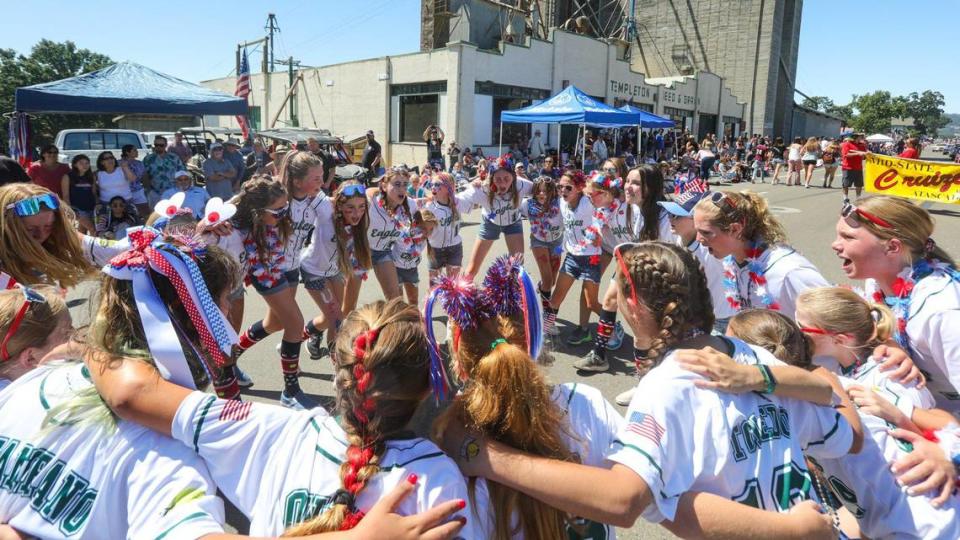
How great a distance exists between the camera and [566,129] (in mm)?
27391

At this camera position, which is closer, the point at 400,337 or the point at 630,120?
the point at 400,337

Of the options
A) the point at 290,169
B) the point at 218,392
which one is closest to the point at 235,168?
the point at 290,169

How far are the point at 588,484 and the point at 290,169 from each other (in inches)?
155

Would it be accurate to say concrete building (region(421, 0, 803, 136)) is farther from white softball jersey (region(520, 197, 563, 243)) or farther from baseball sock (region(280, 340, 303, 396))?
baseball sock (region(280, 340, 303, 396))

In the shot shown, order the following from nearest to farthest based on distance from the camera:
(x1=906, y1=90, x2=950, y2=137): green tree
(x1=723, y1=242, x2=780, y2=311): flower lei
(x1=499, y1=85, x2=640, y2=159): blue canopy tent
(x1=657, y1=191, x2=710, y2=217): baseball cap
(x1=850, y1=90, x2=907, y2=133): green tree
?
(x1=723, y1=242, x2=780, y2=311): flower lei
(x1=657, y1=191, x2=710, y2=217): baseball cap
(x1=499, y1=85, x2=640, y2=159): blue canopy tent
(x1=850, y1=90, x2=907, y2=133): green tree
(x1=906, y1=90, x2=950, y2=137): green tree

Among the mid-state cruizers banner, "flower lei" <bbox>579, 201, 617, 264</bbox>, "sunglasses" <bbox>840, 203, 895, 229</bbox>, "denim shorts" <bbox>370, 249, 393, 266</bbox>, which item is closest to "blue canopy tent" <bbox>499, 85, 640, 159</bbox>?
the mid-state cruizers banner

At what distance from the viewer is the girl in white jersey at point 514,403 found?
1478 mm

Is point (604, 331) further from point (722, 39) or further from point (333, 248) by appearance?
point (722, 39)

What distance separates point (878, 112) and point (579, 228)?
8529 centimetres

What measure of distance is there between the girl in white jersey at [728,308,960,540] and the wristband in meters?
0.54

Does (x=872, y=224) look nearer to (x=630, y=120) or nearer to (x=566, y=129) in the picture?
(x=630, y=120)

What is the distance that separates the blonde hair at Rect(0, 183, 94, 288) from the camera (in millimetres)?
2863

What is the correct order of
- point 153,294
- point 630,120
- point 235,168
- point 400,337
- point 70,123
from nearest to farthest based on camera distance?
point 400,337 → point 153,294 → point 235,168 → point 630,120 → point 70,123

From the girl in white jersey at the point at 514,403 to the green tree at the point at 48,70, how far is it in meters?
39.8
